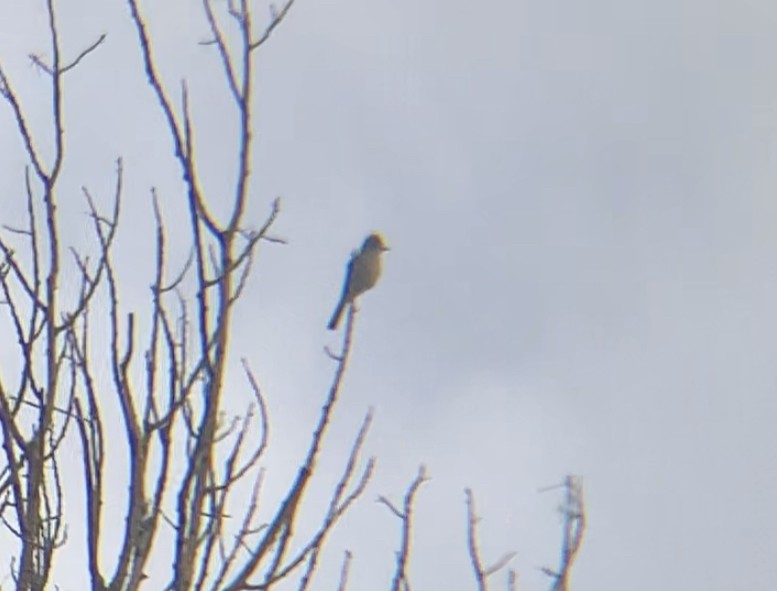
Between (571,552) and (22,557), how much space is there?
Result: 133 centimetres

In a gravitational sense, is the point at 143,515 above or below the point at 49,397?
below

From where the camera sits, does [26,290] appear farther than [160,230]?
Yes

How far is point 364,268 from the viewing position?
9555 millimetres

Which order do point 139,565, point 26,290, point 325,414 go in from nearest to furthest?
point 139,565, point 325,414, point 26,290

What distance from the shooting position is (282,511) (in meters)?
3.53

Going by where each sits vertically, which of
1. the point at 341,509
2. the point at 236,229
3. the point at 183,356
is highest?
the point at 236,229

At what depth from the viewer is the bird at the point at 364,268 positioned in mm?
9250

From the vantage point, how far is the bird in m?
9.25

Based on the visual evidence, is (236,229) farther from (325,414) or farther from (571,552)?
(571,552)

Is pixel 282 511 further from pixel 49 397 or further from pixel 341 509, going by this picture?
pixel 49 397

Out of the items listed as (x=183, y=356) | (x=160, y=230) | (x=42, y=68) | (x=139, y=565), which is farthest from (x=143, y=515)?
(x=42, y=68)

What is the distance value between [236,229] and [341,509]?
2.52 feet

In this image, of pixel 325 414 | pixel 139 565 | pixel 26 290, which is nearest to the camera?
pixel 139 565

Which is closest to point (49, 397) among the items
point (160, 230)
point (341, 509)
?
point (160, 230)
